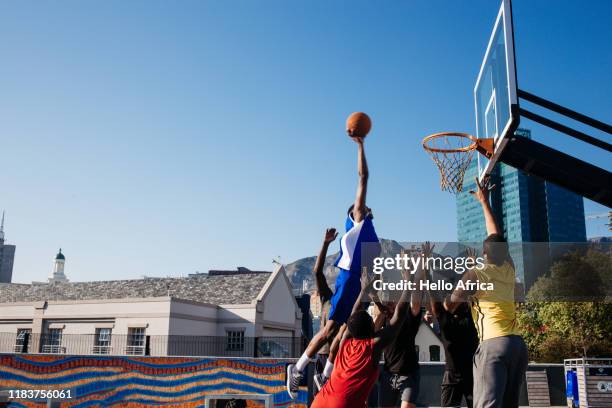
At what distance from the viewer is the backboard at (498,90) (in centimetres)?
950

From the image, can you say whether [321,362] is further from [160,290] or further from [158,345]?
[160,290]

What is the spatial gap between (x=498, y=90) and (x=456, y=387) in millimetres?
6055

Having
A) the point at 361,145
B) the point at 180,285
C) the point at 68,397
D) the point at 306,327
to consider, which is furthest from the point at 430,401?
the point at 306,327

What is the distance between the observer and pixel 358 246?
6.06m

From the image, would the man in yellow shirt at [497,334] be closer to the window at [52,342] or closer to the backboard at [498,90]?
the backboard at [498,90]

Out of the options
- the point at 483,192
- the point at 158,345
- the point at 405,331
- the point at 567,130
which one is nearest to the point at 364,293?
the point at 405,331

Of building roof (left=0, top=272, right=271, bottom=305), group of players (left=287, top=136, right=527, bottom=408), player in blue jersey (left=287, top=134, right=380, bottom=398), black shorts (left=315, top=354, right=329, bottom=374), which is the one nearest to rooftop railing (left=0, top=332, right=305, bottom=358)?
building roof (left=0, top=272, right=271, bottom=305)

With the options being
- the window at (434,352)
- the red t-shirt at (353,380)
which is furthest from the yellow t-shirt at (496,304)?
A: the window at (434,352)

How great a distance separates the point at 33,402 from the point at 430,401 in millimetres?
14642

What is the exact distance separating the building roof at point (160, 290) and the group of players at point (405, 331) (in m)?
33.8

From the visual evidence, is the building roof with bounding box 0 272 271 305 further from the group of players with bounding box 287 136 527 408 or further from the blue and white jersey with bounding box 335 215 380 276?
the blue and white jersey with bounding box 335 215 380 276

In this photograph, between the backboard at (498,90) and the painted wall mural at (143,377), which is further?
the painted wall mural at (143,377)

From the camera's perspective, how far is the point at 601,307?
104 feet

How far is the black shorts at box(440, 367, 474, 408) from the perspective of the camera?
6.58 meters
